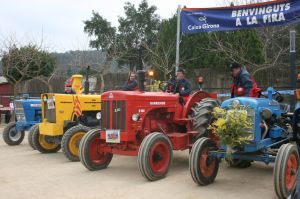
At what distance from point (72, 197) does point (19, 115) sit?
6.02 metres

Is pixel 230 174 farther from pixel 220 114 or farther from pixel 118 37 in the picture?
pixel 118 37

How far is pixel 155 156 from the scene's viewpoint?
257 inches

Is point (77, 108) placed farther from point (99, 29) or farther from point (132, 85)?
point (99, 29)

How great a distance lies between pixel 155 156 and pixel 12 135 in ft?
19.6

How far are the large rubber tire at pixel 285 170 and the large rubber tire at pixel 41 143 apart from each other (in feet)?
18.7

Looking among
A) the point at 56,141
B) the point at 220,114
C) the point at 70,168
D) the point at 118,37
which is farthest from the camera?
the point at 118,37

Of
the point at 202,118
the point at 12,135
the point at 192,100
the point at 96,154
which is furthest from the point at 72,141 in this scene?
the point at 12,135

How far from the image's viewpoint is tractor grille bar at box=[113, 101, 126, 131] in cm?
686

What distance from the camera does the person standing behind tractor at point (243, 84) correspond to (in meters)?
6.84

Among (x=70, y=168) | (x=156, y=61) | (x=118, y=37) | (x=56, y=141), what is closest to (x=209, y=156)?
(x=70, y=168)

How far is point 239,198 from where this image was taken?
5.39 meters

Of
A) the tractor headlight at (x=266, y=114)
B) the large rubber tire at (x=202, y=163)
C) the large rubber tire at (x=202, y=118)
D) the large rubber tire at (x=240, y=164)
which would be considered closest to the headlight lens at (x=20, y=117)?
the large rubber tire at (x=202, y=118)

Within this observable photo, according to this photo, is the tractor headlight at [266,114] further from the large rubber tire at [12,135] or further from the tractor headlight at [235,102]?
the large rubber tire at [12,135]

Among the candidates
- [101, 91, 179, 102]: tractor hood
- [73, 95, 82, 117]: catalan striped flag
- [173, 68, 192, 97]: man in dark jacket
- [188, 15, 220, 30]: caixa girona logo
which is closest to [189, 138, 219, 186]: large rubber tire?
[101, 91, 179, 102]: tractor hood
